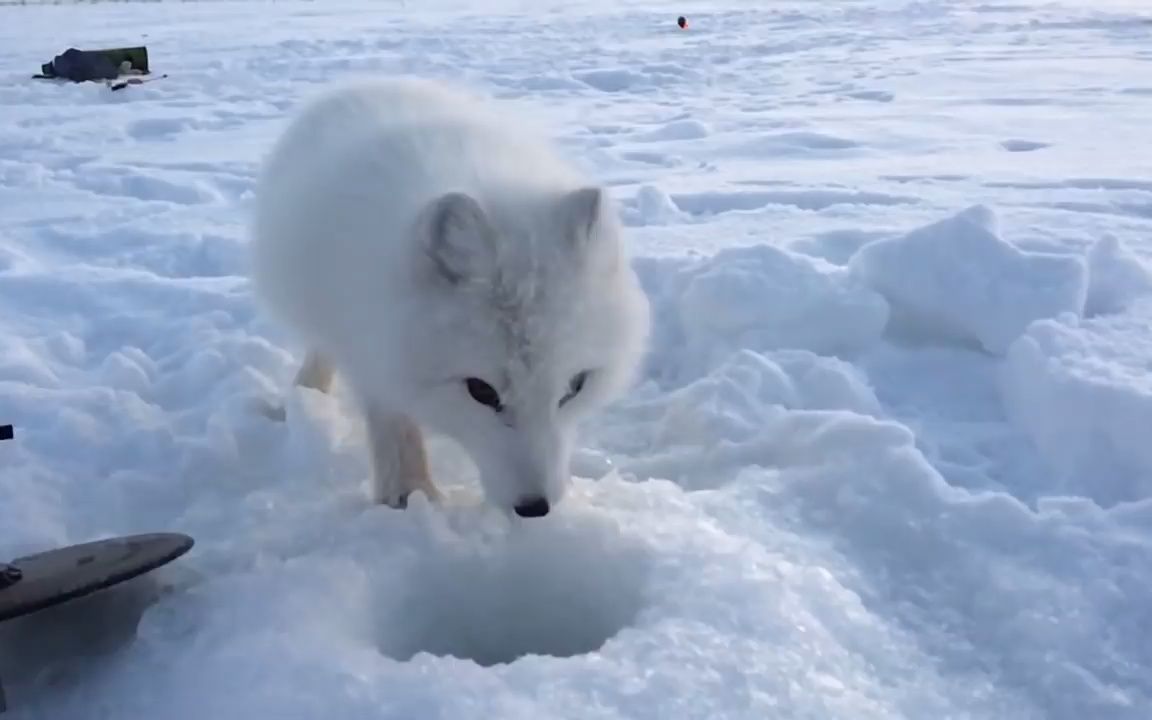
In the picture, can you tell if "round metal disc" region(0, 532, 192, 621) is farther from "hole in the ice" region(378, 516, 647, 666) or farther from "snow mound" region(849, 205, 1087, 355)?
"snow mound" region(849, 205, 1087, 355)

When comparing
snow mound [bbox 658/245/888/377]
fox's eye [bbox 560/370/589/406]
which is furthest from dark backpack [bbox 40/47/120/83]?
fox's eye [bbox 560/370/589/406]

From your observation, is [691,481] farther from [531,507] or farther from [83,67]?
[83,67]

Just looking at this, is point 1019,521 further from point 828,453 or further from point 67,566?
point 67,566

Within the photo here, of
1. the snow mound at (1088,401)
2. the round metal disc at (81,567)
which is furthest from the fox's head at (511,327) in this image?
the snow mound at (1088,401)

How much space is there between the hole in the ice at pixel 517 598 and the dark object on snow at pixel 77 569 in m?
0.45

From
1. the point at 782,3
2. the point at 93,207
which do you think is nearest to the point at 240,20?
the point at 782,3

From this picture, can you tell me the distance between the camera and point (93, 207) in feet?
18.1

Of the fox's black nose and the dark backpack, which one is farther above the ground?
the dark backpack

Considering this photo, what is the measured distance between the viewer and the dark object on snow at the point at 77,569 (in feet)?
5.94

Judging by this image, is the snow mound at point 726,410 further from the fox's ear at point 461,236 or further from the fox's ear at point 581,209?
the fox's ear at point 461,236

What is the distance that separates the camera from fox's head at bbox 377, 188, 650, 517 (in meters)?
2.09

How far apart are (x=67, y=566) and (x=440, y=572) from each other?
2.35 feet

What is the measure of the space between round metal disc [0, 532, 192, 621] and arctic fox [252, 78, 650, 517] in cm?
59

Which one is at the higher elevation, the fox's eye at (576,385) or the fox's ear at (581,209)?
the fox's ear at (581,209)
